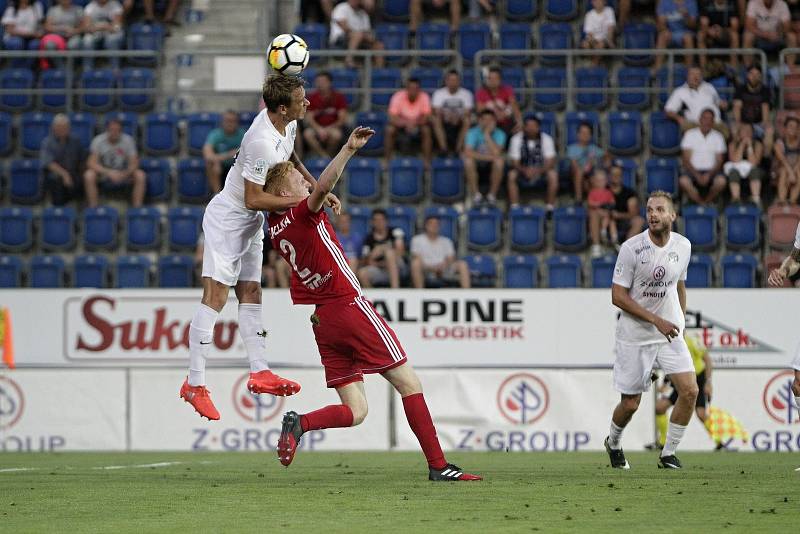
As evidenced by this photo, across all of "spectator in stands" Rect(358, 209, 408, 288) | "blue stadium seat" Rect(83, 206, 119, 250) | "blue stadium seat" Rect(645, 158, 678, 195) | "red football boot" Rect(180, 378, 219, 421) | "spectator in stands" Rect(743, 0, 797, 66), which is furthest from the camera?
"spectator in stands" Rect(743, 0, 797, 66)

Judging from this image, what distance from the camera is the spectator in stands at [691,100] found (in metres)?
22.5

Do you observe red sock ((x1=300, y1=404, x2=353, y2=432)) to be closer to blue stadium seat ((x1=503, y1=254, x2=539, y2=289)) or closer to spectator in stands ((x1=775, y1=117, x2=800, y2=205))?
blue stadium seat ((x1=503, y1=254, x2=539, y2=289))

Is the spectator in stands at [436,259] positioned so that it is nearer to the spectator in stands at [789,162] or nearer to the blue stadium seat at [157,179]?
the blue stadium seat at [157,179]

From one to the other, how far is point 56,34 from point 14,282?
17.9ft

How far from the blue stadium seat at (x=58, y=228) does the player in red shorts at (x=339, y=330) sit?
42.2ft

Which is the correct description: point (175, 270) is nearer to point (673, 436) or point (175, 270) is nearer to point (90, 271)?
point (90, 271)

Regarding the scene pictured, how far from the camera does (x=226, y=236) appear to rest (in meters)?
11.2

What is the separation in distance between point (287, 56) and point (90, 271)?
11.3 metres

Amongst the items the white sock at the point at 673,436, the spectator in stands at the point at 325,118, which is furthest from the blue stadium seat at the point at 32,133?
the white sock at the point at 673,436

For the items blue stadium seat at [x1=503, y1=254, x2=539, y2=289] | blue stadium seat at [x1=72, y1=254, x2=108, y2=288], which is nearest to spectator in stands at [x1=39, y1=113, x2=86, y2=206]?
blue stadium seat at [x1=72, y1=254, x2=108, y2=288]

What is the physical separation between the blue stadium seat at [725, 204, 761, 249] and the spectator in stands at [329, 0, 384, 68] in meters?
6.72

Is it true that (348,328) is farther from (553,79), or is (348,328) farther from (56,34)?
(56,34)

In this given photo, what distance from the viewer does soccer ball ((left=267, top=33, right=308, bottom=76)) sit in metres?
11.2

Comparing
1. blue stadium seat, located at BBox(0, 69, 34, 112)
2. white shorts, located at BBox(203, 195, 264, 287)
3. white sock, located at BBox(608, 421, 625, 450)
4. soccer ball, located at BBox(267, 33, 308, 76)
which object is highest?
blue stadium seat, located at BBox(0, 69, 34, 112)
